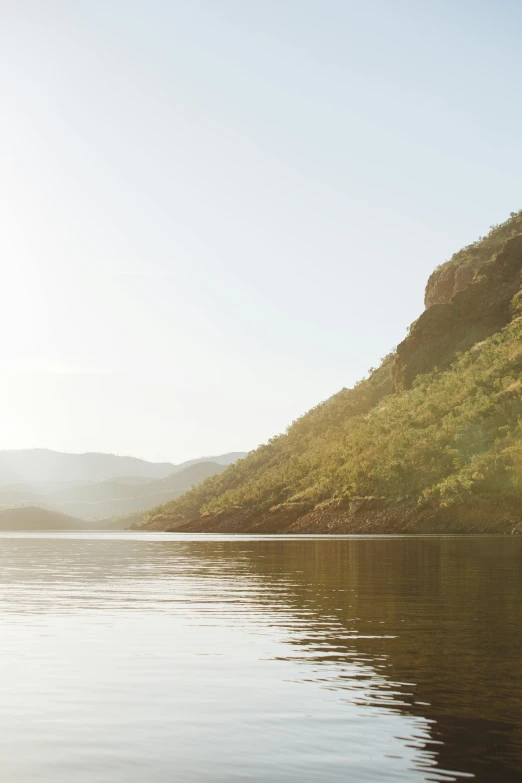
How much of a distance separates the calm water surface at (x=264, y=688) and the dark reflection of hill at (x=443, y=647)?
6 centimetres

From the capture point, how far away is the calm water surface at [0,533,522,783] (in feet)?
45.0

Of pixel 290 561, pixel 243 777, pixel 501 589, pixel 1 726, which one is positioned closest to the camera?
A: pixel 243 777

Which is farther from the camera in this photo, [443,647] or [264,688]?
[443,647]

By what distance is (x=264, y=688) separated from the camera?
19344mm

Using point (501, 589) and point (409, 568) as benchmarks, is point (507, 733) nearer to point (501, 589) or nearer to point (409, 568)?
point (501, 589)

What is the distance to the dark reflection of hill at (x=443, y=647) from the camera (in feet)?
48.3

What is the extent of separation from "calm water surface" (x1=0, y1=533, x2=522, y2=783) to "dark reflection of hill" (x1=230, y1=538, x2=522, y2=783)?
0.19ft

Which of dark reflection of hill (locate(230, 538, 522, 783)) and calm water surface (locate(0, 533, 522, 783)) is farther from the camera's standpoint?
dark reflection of hill (locate(230, 538, 522, 783))

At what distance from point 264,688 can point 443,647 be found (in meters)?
6.44

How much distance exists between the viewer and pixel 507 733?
49.1 feet

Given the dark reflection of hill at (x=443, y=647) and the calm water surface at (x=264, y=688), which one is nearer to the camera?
the calm water surface at (x=264, y=688)

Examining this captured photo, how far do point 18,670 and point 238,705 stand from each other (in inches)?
256

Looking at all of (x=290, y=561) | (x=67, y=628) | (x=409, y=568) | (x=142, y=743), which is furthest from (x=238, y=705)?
(x=290, y=561)

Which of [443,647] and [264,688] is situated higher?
[443,647]
